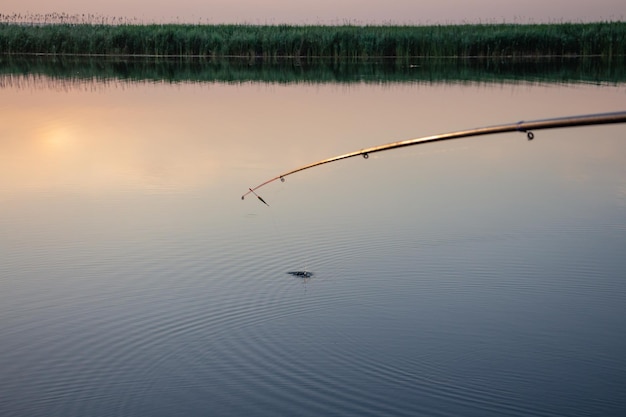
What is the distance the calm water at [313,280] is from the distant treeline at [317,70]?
12872 millimetres

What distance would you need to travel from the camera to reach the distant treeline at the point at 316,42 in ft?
122

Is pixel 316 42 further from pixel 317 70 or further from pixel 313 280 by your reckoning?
pixel 313 280

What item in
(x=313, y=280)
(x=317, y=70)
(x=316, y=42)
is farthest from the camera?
(x=316, y=42)

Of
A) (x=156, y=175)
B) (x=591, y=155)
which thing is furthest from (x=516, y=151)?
(x=156, y=175)

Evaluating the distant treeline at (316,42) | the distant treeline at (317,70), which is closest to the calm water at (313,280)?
the distant treeline at (317,70)

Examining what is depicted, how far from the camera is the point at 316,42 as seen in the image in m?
37.2

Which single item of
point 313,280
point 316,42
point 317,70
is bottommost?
point 313,280

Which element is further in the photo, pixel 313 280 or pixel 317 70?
pixel 317 70

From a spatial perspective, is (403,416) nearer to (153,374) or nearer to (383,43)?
(153,374)

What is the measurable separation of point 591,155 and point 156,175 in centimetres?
529

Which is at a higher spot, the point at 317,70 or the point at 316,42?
the point at 316,42

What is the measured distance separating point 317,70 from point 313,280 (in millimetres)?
23997

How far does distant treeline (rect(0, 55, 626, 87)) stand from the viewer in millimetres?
25250

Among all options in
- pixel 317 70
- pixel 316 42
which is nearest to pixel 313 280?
pixel 317 70
